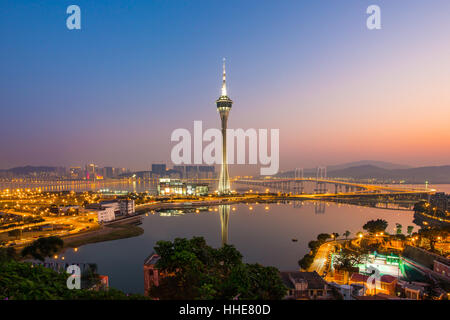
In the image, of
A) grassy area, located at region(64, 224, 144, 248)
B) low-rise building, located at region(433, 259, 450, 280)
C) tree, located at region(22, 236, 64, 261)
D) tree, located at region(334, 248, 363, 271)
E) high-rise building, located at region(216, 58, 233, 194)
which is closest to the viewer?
low-rise building, located at region(433, 259, 450, 280)

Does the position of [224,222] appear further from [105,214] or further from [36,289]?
[36,289]

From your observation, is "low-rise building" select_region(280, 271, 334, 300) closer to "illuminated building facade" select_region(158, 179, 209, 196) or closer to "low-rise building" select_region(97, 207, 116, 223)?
"low-rise building" select_region(97, 207, 116, 223)

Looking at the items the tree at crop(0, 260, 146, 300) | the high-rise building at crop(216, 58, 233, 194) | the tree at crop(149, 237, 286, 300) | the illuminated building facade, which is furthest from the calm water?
the illuminated building facade

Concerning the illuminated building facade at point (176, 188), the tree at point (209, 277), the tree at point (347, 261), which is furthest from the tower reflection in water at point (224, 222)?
the illuminated building facade at point (176, 188)

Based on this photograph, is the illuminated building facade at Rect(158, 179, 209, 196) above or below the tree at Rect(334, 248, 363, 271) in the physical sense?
below

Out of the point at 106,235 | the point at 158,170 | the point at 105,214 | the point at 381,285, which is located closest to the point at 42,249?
Answer: the point at 106,235

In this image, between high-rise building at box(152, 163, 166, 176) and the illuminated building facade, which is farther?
high-rise building at box(152, 163, 166, 176)
